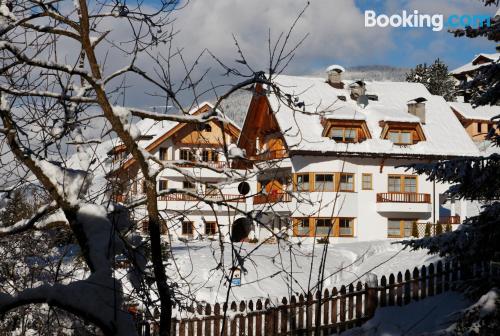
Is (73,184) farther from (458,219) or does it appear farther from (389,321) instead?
(458,219)

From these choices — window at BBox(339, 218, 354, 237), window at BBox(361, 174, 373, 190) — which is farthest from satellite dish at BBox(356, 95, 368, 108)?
window at BBox(339, 218, 354, 237)

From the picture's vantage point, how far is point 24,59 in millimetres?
5020

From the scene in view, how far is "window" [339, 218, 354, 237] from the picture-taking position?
3700 cm

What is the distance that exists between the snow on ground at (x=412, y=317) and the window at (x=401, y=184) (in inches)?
1043

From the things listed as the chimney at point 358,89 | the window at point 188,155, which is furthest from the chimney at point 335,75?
the window at point 188,155

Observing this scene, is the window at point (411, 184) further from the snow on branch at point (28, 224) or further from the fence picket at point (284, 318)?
the snow on branch at point (28, 224)

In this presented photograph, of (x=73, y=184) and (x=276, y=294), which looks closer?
(x=73, y=184)

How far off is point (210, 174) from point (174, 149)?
3447 millimetres

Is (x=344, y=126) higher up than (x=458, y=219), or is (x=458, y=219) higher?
(x=344, y=126)

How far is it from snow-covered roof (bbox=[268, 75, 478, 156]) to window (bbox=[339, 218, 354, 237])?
12.5ft

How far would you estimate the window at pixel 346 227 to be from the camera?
37000 mm

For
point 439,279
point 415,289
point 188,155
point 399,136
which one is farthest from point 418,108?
point 415,289

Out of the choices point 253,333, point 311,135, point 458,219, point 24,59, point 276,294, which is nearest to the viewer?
point 24,59

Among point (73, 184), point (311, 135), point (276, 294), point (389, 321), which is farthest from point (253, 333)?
point (311, 135)
